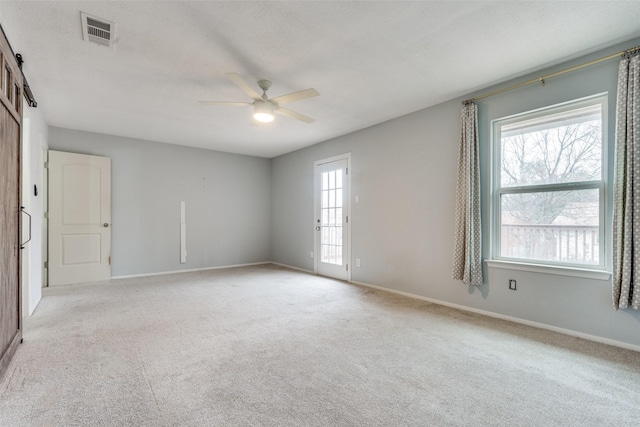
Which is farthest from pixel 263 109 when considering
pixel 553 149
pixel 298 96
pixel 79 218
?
pixel 79 218

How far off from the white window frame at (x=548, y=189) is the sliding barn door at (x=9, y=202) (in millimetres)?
4367

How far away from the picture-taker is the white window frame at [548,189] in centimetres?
275

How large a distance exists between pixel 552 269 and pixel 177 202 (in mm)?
6006

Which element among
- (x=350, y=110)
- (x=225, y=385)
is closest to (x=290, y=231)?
(x=350, y=110)

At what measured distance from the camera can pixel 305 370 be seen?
2240mm

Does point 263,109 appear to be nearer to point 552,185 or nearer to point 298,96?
point 298,96

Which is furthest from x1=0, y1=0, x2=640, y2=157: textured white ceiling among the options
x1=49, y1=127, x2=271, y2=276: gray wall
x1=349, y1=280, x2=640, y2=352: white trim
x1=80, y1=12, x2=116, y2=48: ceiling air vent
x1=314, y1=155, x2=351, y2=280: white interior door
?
x1=349, y1=280, x2=640, y2=352: white trim

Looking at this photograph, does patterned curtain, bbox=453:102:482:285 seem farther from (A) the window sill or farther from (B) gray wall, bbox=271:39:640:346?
(A) the window sill

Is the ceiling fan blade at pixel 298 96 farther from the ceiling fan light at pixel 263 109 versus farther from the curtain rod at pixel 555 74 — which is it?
the curtain rod at pixel 555 74

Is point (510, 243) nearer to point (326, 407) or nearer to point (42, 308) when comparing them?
point (326, 407)

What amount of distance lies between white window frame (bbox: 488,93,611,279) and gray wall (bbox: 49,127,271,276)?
16.6 ft

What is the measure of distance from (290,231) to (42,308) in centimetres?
415

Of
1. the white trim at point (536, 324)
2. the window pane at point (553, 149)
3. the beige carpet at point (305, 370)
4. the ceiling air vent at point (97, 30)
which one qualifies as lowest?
the beige carpet at point (305, 370)

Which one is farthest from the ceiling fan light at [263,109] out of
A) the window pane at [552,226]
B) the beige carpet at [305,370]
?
the window pane at [552,226]
